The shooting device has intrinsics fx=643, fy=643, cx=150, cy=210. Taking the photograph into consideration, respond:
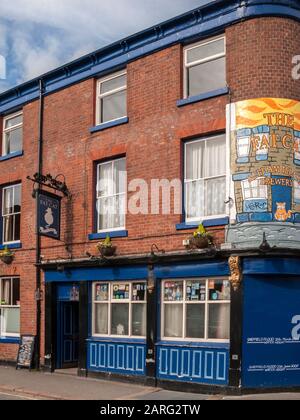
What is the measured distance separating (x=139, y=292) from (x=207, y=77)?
5695 millimetres

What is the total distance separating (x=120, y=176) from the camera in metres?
17.5

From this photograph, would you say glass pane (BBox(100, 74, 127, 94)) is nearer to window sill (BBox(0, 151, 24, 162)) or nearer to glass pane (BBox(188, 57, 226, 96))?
glass pane (BBox(188, 57, 226, 96))

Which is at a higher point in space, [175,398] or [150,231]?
[150,231]

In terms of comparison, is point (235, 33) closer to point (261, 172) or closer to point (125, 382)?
point (261, 172)

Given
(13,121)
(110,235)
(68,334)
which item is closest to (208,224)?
(110,235)

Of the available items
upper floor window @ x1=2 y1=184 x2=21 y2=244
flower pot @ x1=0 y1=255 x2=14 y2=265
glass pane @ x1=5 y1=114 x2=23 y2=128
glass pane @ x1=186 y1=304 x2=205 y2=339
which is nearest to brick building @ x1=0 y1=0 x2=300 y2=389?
glass pane @ x1=186 y1=304 x2=205 y2=339

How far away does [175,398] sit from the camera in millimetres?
13930

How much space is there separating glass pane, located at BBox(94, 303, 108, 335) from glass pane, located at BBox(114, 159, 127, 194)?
3128 millimetres

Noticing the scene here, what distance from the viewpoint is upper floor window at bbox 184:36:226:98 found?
15711mm

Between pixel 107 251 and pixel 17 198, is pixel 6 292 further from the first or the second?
pixel 107 251

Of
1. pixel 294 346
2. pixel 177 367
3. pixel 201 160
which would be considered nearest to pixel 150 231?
pixel 201 160

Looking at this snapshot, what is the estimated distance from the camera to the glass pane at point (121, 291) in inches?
661
